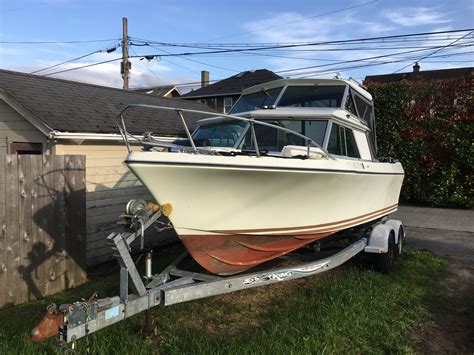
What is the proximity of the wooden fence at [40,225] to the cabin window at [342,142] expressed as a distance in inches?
142

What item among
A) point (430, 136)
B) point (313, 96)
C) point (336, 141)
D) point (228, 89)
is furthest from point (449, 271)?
point (228, 89)

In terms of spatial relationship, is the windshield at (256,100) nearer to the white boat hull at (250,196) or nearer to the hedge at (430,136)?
the white boat hull at (250,196)

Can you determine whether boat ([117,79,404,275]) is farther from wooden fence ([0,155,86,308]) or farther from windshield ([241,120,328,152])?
wooden fence ([0,155,86,308])

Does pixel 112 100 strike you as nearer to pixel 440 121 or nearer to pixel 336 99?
pixel 336 99

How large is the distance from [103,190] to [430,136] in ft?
33.3

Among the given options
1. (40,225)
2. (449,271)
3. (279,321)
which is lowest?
(449,271)

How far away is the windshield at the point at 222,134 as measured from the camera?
5.98 metres

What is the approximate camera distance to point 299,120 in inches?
238

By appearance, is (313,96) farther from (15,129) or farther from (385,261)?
(15,129)

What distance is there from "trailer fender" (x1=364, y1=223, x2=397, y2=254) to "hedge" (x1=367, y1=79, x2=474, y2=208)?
794 cm

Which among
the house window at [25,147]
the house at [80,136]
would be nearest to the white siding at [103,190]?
the house at [80,136]

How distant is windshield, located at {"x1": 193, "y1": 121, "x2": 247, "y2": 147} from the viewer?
5977 mm

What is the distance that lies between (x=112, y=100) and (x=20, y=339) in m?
6.94

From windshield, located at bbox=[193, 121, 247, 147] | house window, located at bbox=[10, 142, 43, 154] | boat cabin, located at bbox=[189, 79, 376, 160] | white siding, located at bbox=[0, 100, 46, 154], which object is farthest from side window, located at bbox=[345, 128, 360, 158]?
house window, located at bbox=[10, 142, 43, 154]
